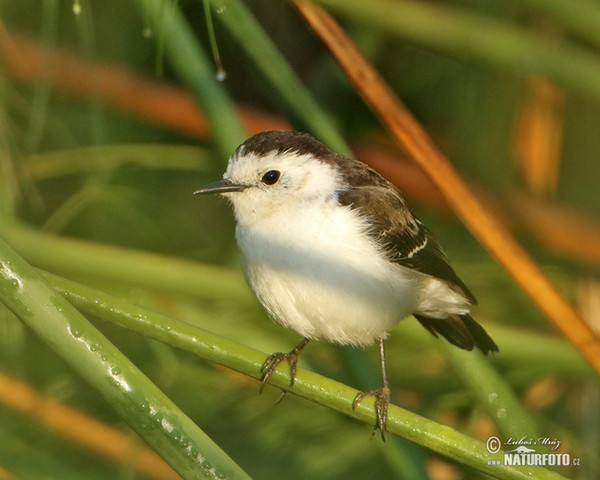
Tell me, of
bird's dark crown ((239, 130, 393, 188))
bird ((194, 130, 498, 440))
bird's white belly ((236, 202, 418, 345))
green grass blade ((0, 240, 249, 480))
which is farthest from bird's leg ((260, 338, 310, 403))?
bird's dark crown ((239, 130, 393, 188))

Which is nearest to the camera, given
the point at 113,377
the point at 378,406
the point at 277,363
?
the point at 113,377

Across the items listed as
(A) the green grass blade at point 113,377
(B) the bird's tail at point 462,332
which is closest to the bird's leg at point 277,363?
(A) the green grass blade at point 113,377

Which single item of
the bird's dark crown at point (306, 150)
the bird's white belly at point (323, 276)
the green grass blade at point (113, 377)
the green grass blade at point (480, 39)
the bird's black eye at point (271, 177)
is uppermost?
the green grass blade at point (480, 39)

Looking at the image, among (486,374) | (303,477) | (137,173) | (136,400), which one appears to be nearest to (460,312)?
(486,374)

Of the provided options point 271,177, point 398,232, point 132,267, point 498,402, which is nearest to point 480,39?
point 398,232

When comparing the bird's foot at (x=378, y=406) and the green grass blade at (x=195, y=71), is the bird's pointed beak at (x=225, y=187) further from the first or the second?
the bird's foot at (x=378, y=406)

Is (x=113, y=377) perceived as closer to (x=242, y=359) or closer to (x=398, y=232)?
(x=242, y=359)

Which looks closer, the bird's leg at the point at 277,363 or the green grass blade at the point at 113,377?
the green grass blade at the point at 113,377
